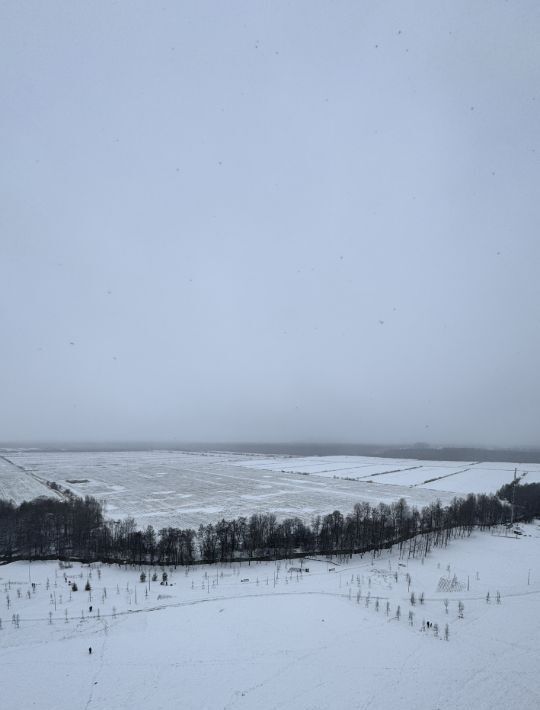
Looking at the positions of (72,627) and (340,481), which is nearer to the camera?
(72,627)

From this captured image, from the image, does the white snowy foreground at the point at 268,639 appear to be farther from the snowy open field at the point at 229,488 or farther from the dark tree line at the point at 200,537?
the snowy open field at the point at 229,488

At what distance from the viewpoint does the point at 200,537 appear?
41406mm

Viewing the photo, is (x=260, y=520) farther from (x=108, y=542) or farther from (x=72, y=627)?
(x=72, y=627)

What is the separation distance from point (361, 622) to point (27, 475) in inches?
3936

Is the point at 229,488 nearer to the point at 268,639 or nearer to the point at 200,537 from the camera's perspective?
the point at 200,537

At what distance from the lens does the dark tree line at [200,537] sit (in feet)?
125

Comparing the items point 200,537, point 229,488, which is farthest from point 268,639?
point 229,488

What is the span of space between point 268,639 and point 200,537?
19.4 metres

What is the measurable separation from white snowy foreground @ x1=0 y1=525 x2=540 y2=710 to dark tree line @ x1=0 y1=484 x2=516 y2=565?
2.50 meters

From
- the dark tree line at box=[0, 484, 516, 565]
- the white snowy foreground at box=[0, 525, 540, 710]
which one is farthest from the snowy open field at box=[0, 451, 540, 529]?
the white snowy foreground at box=[0, 525, 540, 710]

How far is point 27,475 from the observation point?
100 metres

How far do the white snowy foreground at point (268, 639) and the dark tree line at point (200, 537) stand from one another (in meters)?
2.50

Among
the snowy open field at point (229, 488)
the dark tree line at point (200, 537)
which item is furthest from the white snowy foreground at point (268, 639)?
the snowy open field at point (229, 488)

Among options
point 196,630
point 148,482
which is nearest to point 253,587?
point 196,630
